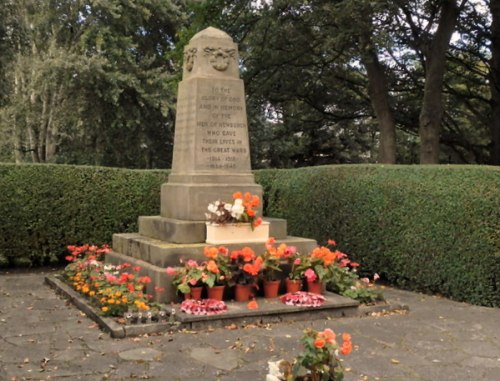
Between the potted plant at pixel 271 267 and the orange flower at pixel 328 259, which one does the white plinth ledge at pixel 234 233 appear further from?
the orange flower at pixel 328 259

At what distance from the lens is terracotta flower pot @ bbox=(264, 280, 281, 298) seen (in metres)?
6.95

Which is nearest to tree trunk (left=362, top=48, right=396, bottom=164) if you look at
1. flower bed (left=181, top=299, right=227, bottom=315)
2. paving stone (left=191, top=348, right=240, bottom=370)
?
flower bed (left=181, top=299, right=227, bottom=315)

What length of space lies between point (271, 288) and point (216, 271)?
86cm

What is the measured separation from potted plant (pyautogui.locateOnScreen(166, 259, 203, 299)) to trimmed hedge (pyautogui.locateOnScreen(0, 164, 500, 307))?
3629mm

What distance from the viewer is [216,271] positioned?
6484 mm

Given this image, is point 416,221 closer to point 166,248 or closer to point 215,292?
point 215,292

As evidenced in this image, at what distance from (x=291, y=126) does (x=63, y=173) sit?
13068mm

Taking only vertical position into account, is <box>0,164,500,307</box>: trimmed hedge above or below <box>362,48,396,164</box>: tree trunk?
below

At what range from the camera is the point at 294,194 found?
11.3m

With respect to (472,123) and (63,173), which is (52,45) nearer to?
(63,173)

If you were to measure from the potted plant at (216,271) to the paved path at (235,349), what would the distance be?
71cm

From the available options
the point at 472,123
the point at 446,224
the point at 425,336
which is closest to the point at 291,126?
the point at 472,123

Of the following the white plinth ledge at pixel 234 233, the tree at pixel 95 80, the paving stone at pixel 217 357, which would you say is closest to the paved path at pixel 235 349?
the paving stone at pixel 217 357

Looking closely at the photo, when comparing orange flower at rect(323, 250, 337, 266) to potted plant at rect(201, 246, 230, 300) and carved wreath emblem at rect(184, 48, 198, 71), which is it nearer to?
potted plant at rect(201, 246, 230, 300)
